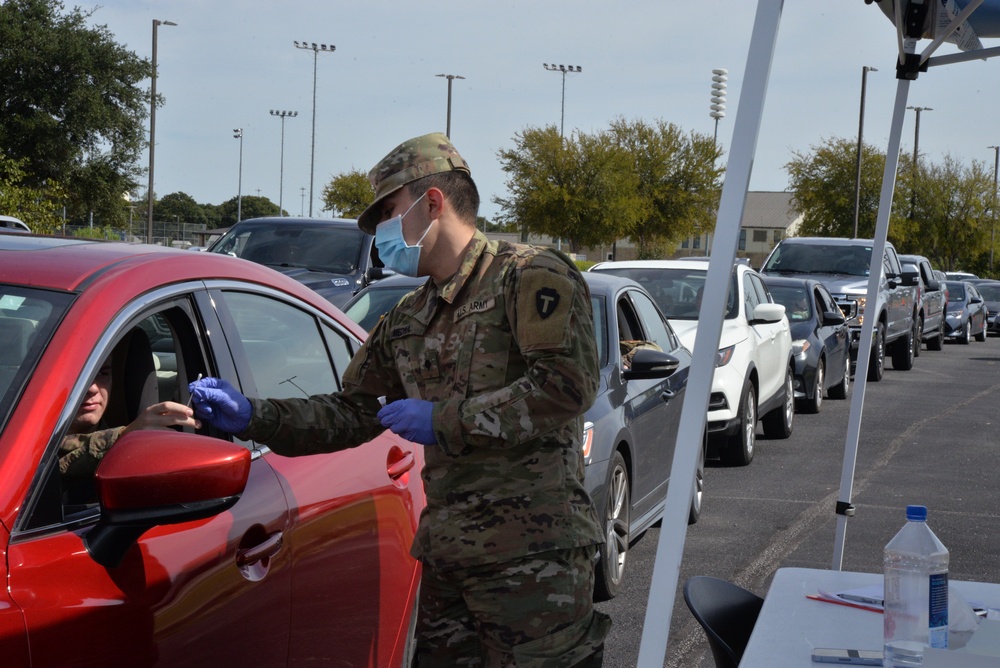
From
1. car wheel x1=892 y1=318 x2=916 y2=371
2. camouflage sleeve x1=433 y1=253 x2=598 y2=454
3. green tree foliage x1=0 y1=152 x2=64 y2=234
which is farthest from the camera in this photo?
green tree foliage x1=0 y1=152 x2=64 y2=234

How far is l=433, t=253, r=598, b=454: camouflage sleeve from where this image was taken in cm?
282

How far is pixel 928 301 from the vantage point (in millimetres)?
26672

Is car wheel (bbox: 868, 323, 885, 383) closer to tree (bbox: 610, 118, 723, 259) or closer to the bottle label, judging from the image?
the bottle label

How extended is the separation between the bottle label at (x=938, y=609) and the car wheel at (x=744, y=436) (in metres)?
8.03

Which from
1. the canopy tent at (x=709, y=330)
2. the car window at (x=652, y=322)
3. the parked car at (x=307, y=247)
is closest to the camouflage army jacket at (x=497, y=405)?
the canopy tent at (x=709, y=330)

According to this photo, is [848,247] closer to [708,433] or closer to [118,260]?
[708,433]

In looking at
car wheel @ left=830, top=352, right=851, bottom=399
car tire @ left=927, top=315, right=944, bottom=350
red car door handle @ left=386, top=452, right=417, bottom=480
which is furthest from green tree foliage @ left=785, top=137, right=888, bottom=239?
red car door handle @ left=386, top=452, right=417, bottom=480

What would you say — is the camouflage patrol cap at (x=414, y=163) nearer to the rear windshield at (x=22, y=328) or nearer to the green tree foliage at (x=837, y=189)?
the rear windshield at (x=22, y=328)

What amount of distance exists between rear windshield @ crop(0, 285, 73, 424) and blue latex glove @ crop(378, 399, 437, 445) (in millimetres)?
754

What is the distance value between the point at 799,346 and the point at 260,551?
39.7 ft

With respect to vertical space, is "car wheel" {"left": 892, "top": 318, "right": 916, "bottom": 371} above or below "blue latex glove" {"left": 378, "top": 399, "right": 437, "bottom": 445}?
below

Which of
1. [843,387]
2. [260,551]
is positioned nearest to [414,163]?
[260,551]

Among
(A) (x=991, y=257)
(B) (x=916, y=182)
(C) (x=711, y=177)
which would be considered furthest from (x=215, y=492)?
(A) (x=991, y=257)

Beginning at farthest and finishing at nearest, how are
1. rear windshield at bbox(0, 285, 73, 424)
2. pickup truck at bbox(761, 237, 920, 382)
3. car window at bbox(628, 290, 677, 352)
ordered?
1. pickup truck at bbox(761, 237, 920, 382)
2. car window at bbox(628, 290, 677, 352)
3. rear windshield at bbox(0, 285, 73, 424)
